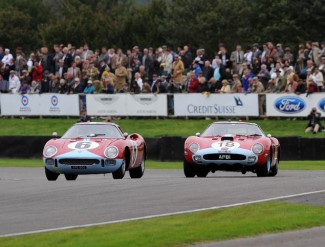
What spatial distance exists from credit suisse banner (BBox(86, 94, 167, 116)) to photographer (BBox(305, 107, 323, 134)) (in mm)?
5691

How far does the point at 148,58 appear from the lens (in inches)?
1459

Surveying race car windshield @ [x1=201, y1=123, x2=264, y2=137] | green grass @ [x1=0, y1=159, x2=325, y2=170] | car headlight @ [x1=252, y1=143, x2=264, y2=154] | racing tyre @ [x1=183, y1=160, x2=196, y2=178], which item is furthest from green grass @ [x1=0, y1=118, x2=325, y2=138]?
car headlight @ [x1=252, y1=143, x2=264, y2=154]

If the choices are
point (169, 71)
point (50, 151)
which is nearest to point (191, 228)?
point (50, 151)

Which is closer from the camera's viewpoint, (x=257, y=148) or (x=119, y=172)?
(x=119, y=172)

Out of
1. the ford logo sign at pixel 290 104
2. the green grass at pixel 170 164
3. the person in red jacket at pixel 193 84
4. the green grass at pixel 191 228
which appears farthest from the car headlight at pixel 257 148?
the person in red jacket at pixel 193 84

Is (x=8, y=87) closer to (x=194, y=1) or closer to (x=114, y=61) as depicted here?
(x=114, y=61)

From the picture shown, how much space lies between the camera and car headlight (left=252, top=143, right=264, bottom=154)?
2119cm

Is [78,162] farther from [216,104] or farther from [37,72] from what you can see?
[37,72]

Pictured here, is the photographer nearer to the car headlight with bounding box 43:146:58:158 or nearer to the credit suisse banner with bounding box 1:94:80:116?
the credit suisse banner with bounding box 1:94:80:116

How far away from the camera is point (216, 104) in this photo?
117 ft

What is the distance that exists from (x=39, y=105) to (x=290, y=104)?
965cm

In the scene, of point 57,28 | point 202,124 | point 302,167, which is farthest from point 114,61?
point 57,28

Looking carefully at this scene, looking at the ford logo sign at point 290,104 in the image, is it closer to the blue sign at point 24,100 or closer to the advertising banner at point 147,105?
the advertising banner at point 147,105

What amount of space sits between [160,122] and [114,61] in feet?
9.42
